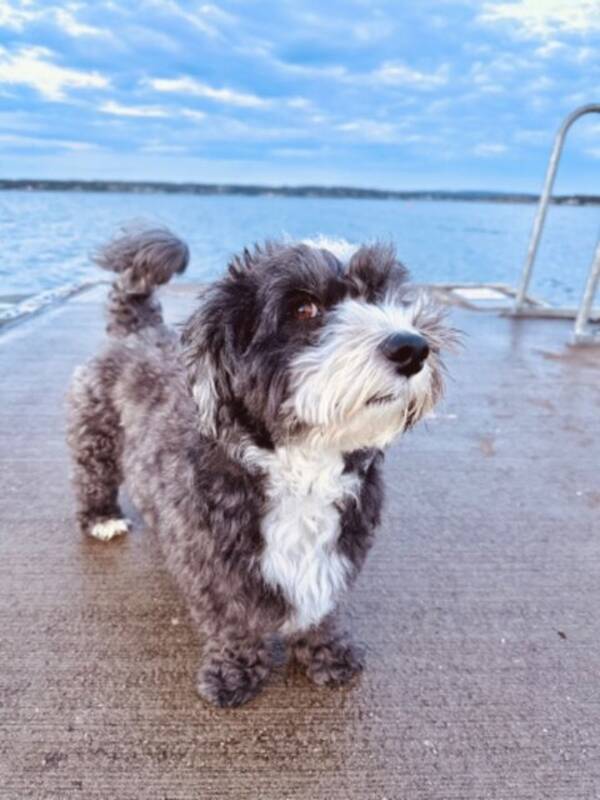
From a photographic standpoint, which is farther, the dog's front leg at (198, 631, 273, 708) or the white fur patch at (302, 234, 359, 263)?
the dog's front leg at (198, 631, 273, 708)

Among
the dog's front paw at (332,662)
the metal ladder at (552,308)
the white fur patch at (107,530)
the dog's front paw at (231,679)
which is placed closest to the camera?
the dog's front paw at (231,679)

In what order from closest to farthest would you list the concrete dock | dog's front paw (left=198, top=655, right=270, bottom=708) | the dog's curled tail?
the concrete dock < dog's front paw (left=198, top=655, right=270, bottom=708) < the dog's curled tail

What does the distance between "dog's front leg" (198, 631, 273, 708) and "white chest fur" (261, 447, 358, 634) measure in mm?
239

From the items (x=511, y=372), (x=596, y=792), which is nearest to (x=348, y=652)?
(x=596, y=792)

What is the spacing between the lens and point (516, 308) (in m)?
7.82

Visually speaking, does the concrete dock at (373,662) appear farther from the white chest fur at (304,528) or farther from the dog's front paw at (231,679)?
the white chest fur at (304,528)

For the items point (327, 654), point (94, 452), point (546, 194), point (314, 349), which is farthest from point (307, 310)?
point (546, 194)

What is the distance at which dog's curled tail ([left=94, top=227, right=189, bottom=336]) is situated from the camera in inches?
120

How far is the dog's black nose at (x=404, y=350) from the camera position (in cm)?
180

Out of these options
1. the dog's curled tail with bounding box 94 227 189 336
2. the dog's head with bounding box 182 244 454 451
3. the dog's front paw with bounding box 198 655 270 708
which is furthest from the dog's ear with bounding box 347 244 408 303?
the dog's front paw with bounding box 198 655 270 708

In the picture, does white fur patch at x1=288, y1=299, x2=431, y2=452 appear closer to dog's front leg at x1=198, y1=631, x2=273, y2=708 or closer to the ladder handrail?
dog's front leg at x1=198, y1=631, x2=273, y2=708

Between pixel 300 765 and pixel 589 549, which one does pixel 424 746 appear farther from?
pixel 589 549

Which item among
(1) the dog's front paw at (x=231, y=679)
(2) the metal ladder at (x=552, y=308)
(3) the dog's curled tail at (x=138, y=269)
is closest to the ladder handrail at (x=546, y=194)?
(2) the metal ladder at (x=552, y=308)

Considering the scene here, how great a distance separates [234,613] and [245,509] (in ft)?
1.34
